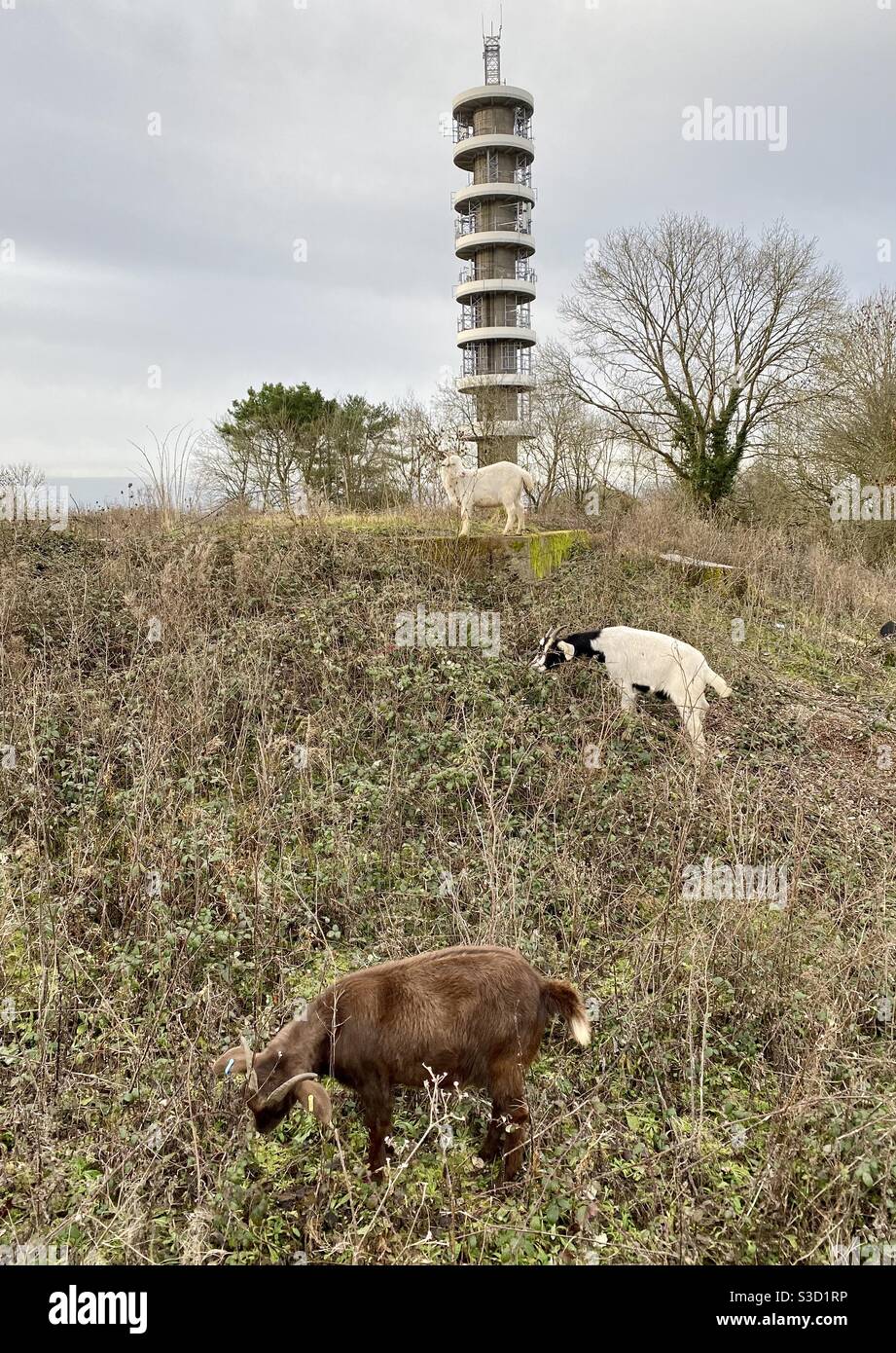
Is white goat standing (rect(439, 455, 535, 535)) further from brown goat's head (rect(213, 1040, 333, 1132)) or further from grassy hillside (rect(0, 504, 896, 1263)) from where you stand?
brown goat's head (rect(213, 1040, 333, 1132))

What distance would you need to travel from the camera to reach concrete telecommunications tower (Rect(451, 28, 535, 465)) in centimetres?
4591

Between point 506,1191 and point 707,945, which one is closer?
point 506,1191

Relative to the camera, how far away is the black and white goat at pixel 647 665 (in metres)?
7.02

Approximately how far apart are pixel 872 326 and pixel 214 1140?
69.2 ft

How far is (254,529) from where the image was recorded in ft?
33.0

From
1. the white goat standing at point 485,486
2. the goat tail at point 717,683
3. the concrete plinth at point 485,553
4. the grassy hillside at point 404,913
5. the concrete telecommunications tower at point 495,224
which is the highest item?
the concrete telecommunications tower at point 495,224

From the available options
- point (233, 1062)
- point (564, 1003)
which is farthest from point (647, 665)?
point (233, 1062)

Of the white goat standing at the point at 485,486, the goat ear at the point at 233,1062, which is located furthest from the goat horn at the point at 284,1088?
the white goat standing at the point at 485,486

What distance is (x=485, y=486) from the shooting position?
10.5 metres

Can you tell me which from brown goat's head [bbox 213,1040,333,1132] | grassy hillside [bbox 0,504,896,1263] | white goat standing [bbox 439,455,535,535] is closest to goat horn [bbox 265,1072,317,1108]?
brown goat's head [bbox 213,1040,333,1132]

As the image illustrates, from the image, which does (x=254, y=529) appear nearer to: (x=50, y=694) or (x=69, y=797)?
(x=50, y=694)

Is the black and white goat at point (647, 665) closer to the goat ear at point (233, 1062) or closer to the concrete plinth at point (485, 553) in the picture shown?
the concrete plinth at point (485, 553)

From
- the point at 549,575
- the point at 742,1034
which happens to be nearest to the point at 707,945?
the point at 742,1034

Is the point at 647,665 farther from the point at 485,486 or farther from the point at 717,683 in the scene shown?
the point at 485,486
